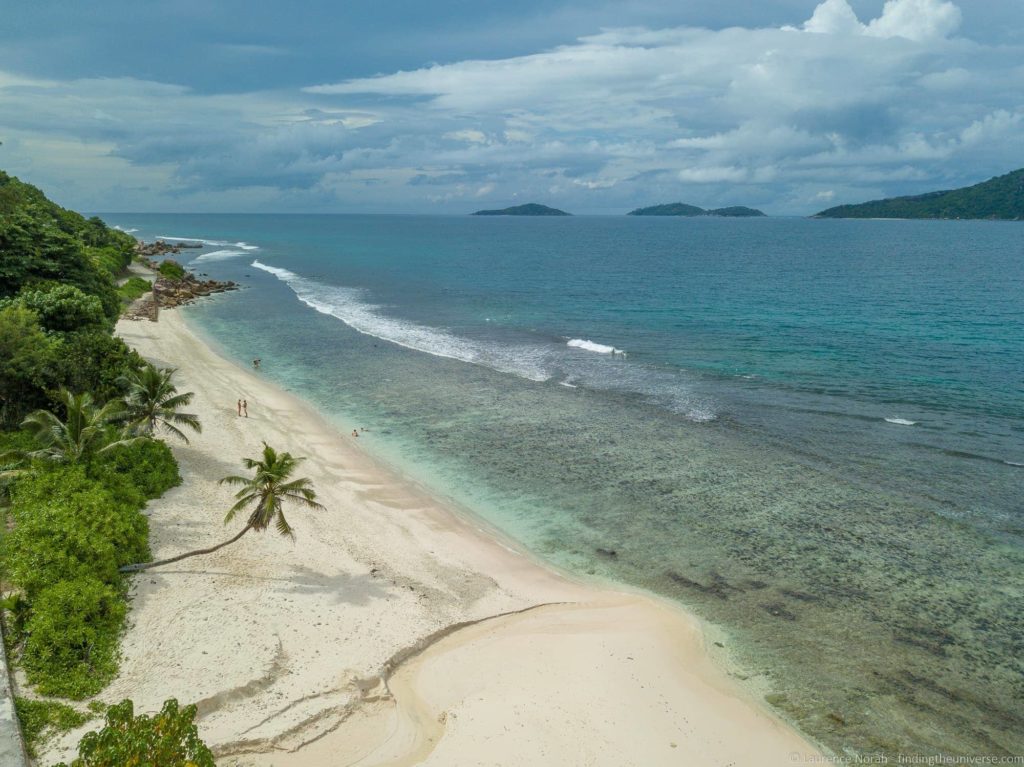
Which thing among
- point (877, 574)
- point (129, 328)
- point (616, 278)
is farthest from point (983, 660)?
point (616, 278)

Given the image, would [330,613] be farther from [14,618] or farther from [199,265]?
[199,265]

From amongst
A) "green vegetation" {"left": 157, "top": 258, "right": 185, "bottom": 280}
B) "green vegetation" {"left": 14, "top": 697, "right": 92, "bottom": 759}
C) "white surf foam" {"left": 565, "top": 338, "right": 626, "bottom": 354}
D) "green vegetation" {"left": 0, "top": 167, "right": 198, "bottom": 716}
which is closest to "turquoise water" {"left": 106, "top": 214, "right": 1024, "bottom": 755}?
"white surf foam" {"left": 565, "top": 338, "right": 626, "bottom": 354}

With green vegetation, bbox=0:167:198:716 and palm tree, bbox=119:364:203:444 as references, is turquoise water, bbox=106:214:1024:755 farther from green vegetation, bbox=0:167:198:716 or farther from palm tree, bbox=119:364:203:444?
green vegetation, bbox=0:167:198:716

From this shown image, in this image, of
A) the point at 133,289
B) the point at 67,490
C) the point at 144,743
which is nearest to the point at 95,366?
the point at 67,490

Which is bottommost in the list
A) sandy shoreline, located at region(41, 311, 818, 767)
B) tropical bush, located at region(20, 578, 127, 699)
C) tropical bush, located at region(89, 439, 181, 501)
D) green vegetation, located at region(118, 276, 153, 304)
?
sandy shoreline, located at region(41, 311, 818, 767)

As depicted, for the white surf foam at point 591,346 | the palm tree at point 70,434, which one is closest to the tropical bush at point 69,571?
the palm tree at point 70,434

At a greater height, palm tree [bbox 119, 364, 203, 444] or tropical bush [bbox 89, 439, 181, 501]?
palm tree [bbox 119, 364, 203, 444]

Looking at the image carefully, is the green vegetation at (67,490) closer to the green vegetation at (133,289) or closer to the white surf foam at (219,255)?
the green vegetation at (133,289)
